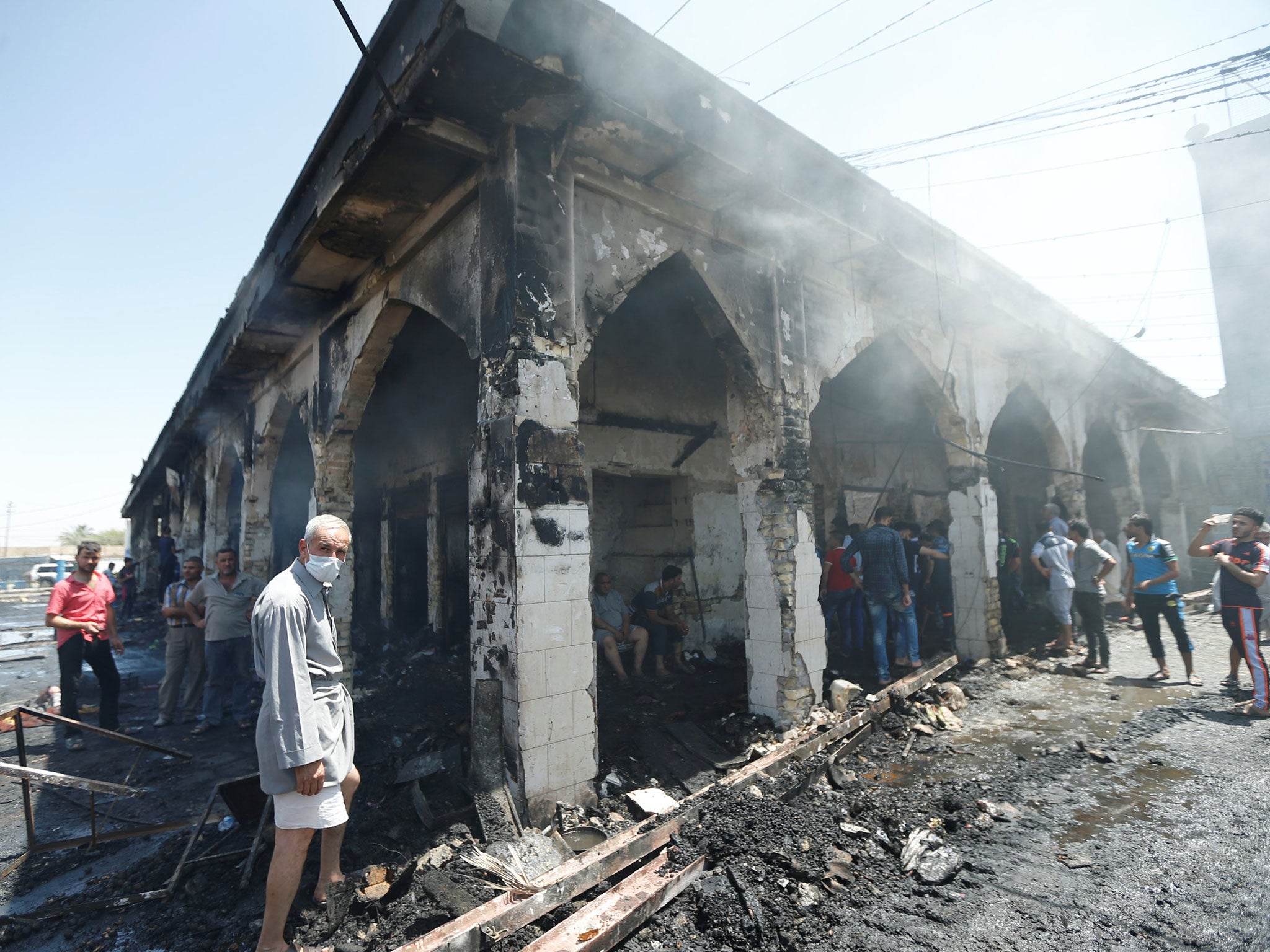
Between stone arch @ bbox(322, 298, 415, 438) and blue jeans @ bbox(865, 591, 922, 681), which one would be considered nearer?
stone arch @ bbox(322, 298, 415, 438)

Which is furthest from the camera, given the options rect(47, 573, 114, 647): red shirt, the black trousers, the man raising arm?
the black trousers

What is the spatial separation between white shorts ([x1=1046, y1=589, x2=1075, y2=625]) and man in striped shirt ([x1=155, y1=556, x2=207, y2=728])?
10579 millimetres

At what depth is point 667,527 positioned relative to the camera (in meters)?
8.49

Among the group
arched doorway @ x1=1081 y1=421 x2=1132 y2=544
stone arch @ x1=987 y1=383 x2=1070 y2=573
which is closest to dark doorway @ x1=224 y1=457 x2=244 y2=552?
stone arch @ x1=987 y1=383 x2=1070 y2=573

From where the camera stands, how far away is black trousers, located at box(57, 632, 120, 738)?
19.8ft

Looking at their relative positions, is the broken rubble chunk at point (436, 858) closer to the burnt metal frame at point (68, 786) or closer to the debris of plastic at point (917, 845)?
the burnt metal frame at point (68, 786)

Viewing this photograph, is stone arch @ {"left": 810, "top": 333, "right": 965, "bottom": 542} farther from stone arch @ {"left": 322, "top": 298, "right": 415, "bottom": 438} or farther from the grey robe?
the grey robe

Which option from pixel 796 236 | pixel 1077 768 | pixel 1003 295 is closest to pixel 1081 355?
pixel 1003 295

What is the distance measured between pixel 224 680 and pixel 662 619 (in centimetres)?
483

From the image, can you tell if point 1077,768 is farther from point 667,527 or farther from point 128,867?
point 128,867

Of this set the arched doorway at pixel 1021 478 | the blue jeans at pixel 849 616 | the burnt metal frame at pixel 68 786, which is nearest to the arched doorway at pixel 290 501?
the burnt metal frame at pixel 68 786

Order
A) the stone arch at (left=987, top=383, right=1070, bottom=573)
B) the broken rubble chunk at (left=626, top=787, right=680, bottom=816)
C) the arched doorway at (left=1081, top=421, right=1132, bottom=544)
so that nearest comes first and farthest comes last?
1. the broken rubble chunk at (left=626, top=787, right=680, bottom=816)
2. the stone arch at (left=987, top=383, right=1070, bottom=573)
3. the arched doorway at (left=1081, top=421, right=1132, bottom=544)

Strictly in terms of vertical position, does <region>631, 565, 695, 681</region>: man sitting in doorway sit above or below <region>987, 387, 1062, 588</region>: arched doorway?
below

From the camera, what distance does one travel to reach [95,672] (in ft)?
20.0
